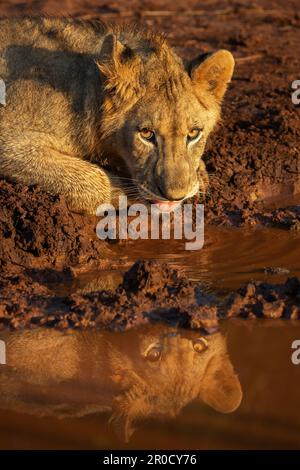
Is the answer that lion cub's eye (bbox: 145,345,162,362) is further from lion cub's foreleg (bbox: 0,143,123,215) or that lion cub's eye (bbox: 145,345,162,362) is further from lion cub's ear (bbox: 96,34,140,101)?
lion cub's ear (bbox: 96,34,140,101)

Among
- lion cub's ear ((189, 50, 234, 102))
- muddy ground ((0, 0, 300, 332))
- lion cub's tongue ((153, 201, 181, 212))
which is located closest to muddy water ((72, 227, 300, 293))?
muddy ground ((0, 0, 300, 332))

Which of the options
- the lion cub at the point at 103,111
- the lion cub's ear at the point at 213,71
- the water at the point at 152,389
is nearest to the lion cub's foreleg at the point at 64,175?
the lion cub at the point at 103,111

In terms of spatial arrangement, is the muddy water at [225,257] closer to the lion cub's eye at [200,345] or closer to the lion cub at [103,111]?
the lion cub at [103,111]

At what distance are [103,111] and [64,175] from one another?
59cm

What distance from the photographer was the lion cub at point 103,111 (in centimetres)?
677

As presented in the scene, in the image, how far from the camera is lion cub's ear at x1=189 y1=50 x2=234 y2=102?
7.02 meters

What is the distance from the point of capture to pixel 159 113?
267 inches

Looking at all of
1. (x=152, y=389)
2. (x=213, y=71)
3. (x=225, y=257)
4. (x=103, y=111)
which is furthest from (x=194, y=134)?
(x=152, y=389)

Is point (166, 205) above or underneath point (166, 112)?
underneath

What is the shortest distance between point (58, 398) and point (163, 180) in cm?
237

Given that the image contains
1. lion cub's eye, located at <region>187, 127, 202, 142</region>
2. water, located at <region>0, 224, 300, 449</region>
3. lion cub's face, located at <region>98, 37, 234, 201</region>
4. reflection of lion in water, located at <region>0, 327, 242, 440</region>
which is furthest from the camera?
lion cub's eye, located at <region>187, 127, 202, 142</region>

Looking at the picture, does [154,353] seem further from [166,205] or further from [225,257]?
[166,205]

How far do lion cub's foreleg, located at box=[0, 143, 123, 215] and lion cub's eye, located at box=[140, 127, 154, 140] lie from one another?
1.84 feet

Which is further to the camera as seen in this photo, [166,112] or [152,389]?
[166,112]
